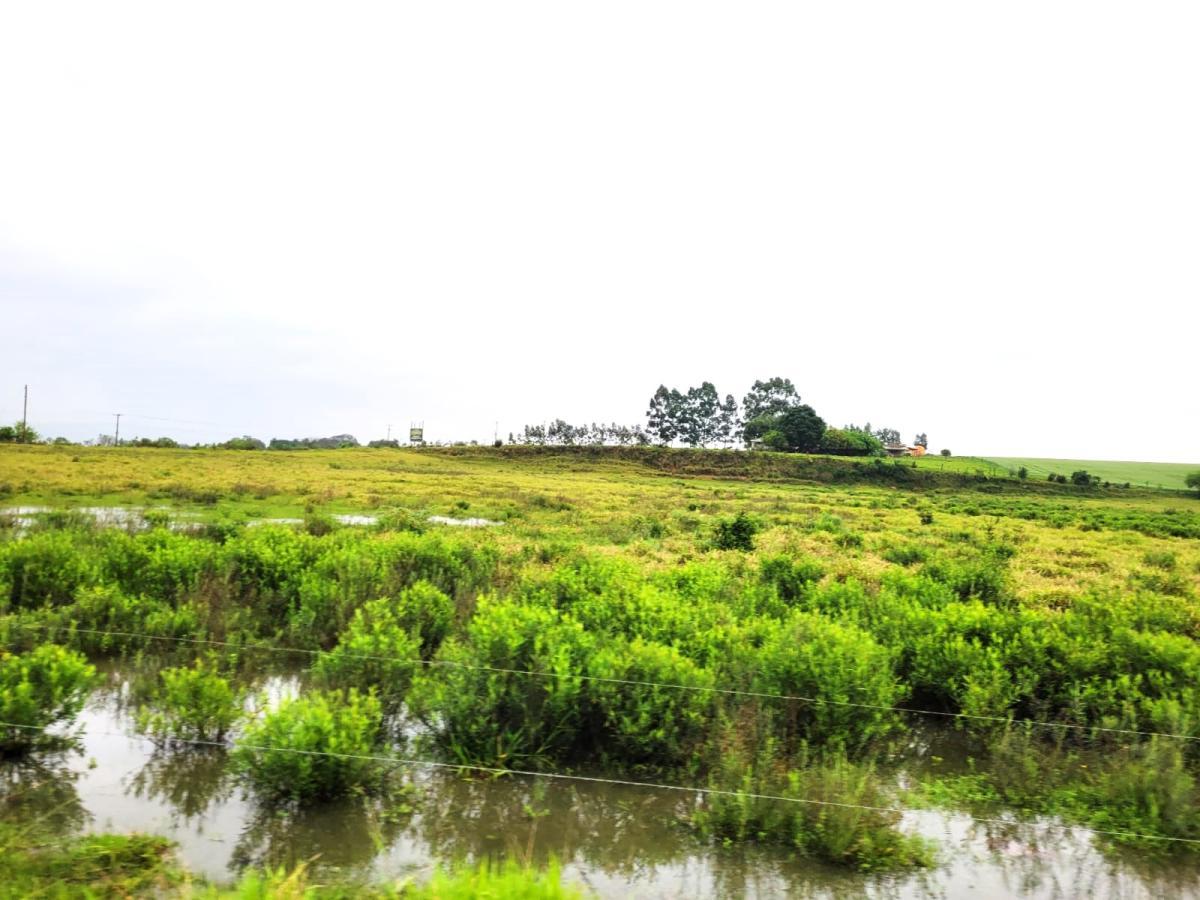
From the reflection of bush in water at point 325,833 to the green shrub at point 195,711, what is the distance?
1.11 metres

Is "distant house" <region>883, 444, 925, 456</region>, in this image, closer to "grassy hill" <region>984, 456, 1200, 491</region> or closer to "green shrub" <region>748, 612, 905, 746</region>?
"grassy hill" <region>984, 456, 1200, 491</region>

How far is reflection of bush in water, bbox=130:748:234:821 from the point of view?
15.7ft

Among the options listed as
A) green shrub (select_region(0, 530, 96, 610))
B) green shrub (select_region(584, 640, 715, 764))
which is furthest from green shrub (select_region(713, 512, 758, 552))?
green shrub (select_region(0, 530, 96, 610))

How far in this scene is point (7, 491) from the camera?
2427cm

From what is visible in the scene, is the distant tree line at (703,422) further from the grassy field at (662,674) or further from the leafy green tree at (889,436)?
the grassy field at (662,674)

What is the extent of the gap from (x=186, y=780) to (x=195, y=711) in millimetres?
553

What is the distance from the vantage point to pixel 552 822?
185 inches

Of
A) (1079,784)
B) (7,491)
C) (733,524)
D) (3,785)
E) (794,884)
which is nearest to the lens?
(794,884)

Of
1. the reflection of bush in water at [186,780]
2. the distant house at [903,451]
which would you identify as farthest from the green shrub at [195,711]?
the distant house at [903,451]

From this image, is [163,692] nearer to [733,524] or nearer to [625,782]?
[625,782]

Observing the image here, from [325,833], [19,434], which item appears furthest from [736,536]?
[19,434]

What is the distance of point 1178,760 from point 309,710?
6104mm

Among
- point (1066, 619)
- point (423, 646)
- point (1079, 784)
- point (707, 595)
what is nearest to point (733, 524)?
point (707, 595)

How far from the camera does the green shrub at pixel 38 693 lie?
16.6ft
